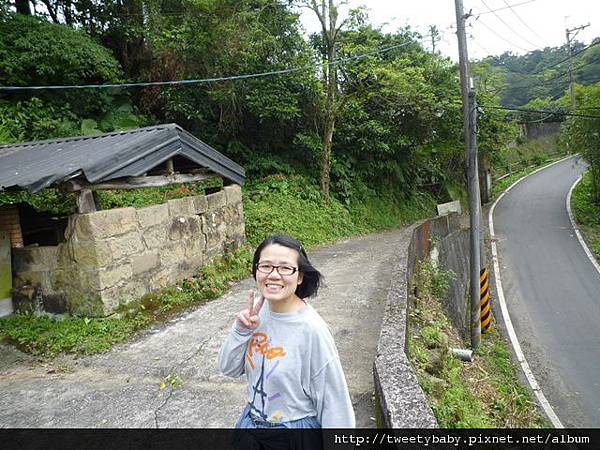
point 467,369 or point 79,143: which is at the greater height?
point 79,143

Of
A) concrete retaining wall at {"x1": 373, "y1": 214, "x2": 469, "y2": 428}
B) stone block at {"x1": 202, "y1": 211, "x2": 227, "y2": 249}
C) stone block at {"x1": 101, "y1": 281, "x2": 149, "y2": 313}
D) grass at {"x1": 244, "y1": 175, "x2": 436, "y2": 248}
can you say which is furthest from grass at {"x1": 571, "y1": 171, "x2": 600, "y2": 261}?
stone block at {"x1": 101, "y1": 281, "x2": 149, "y2": 313}

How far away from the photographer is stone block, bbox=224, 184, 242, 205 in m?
8.50

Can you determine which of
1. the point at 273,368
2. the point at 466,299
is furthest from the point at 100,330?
the point at 466,299

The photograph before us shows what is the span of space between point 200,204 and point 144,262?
1826mm

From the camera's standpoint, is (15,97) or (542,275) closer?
(15,97)

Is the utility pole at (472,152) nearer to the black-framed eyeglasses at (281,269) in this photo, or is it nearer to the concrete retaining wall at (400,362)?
the concrete retaining wall at (400,362)

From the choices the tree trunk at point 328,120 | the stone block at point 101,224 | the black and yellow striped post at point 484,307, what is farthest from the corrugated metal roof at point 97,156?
the black and yellow striped post at point 484,307

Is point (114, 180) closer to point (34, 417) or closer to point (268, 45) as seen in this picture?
point (34, 417)

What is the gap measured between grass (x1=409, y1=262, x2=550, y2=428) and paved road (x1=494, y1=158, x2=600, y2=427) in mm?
897

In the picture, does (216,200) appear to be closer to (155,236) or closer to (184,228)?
(184,228)

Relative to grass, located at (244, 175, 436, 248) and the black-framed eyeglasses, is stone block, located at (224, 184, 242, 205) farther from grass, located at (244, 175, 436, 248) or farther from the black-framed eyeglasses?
the black-framed eyeglasses

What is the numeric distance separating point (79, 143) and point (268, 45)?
7.31m

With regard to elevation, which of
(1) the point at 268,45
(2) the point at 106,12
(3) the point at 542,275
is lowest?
(3) the point at 542,275

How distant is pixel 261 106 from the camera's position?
12.6 m
